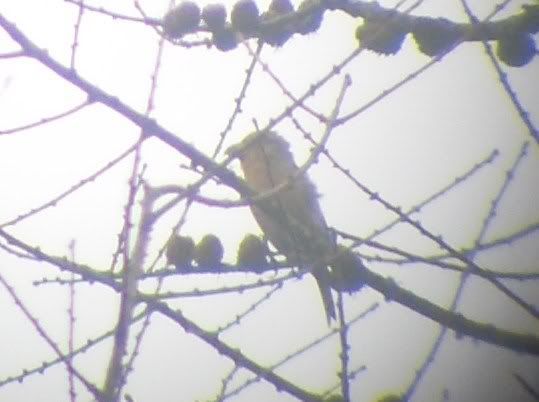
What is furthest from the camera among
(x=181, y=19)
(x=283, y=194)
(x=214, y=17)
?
(x=283, y=194)

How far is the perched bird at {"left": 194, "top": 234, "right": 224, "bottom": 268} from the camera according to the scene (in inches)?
133

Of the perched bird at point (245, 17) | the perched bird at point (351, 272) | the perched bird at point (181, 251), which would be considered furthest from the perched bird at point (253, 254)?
the perched bird at point (245, 17)

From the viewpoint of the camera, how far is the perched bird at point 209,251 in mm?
3375

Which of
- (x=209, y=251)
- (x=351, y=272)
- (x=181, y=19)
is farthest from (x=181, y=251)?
(x=181, y=19)

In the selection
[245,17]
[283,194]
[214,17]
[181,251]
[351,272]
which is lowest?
[351,272]

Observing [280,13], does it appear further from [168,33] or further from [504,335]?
[504,335]

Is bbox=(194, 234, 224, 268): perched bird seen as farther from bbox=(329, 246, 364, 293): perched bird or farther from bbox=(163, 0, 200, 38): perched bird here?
bbox=(163, 0, 200, 38): perched bird

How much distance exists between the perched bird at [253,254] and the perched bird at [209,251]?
11 cm

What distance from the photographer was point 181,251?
326cm

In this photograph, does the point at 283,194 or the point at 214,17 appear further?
the point at 283,194

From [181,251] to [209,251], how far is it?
179 millimetres

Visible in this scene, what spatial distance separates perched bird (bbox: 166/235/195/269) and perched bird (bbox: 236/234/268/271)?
265 millimetres

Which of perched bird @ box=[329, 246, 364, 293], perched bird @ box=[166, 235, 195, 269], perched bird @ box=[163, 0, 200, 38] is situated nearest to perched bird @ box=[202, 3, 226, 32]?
perched bird @ box=[163, 0, 200, 38]

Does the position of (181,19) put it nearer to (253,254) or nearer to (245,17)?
(245,17)
